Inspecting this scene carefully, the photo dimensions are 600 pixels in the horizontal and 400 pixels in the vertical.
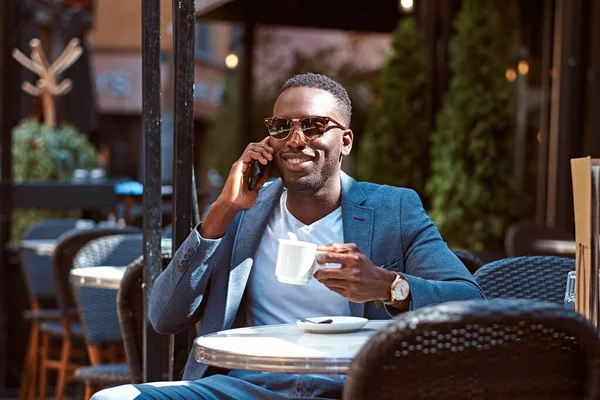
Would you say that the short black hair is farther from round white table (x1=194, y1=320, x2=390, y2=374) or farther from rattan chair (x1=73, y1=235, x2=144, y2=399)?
rattan chair (x1=73, y1=235, x2=144, y2=399)

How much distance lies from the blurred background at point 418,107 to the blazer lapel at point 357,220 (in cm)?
91

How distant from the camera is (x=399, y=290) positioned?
2422 mm

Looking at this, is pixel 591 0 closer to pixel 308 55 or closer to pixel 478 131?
pixel 478 131

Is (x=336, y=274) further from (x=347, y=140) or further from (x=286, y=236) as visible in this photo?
(x=347, y=140)

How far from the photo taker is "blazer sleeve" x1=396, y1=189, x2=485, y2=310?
2461 millimetres

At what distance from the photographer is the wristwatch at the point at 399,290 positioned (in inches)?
95.0

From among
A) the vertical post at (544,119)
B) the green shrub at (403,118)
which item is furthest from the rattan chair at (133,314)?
the vertical post at (544,119)

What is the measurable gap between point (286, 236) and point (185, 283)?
0.31 metres

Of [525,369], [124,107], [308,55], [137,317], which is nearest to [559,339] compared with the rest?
[525,369]

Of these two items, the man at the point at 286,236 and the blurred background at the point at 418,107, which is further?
the blurred background at the point at 418,107

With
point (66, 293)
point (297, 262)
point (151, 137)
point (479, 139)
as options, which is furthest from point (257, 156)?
point (479, 139)

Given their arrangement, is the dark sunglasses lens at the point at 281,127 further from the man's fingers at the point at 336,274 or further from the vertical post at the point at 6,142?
the vertical post at the point at 6,142

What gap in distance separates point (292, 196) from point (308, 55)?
10.3 meters

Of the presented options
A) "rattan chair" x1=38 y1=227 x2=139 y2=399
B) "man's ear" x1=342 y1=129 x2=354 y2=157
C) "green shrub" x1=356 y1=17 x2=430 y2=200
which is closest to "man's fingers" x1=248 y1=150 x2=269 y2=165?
"man's ear" x1=342 y1=129 x2=354 y2=157
